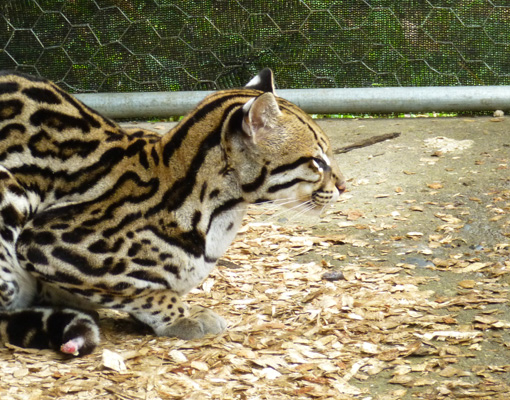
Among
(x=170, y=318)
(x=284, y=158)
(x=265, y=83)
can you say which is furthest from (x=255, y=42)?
(x=170, y=318)

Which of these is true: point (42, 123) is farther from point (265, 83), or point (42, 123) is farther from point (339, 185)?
point (339, 185)

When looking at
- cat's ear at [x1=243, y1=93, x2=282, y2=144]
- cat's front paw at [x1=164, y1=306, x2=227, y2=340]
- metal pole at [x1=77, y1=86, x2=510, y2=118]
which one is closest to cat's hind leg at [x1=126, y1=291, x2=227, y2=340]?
cat's front paw at [x1=164, y1=306, x2=227, y2=340]

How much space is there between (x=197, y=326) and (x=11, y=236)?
871mm

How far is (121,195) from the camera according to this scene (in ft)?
10.2

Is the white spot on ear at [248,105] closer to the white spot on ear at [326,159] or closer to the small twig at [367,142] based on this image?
the white spot on ear at [326,159]

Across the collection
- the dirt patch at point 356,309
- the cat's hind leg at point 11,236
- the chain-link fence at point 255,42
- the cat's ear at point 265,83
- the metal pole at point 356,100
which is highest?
the chain-link fence at point 255,42

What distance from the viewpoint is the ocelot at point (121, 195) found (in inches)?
120

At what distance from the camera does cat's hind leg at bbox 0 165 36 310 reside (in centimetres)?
302

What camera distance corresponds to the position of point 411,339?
3129 millimetres

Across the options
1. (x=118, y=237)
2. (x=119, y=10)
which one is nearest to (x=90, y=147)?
(x=118, y=237)

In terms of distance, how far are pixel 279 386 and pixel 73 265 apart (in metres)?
0.99

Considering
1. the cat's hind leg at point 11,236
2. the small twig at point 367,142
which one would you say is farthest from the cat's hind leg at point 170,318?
the small twig at point 367,142

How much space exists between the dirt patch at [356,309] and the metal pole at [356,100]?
2.30ft

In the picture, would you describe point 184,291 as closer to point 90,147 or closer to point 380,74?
point 90,147
